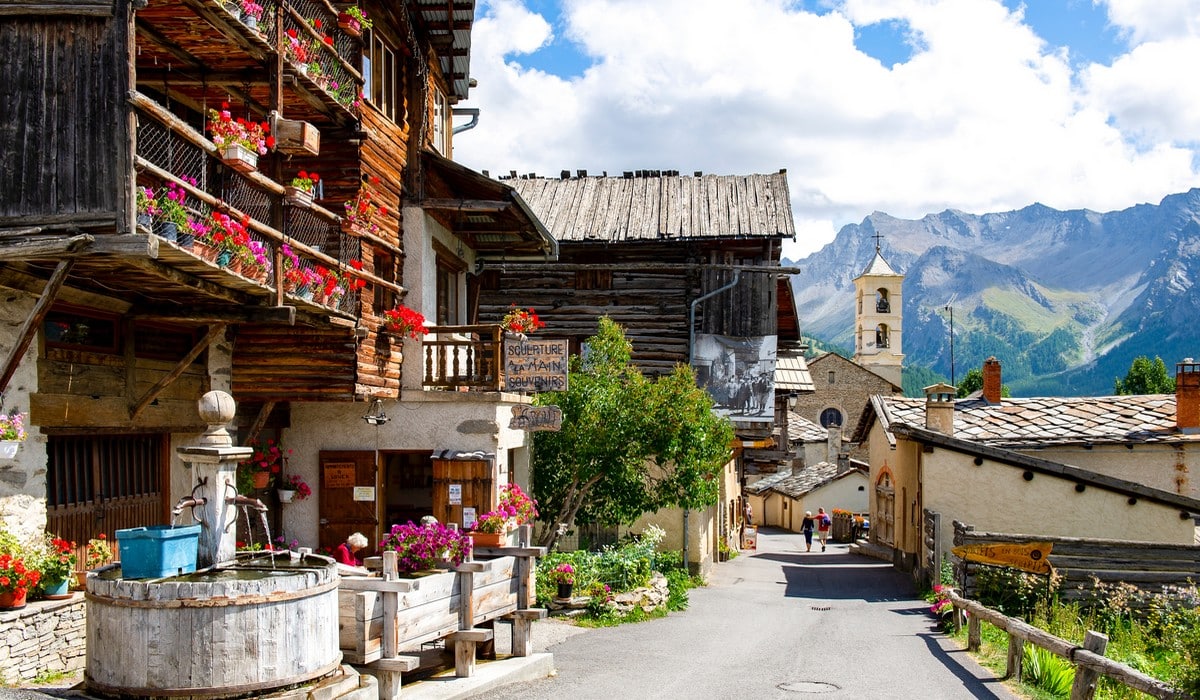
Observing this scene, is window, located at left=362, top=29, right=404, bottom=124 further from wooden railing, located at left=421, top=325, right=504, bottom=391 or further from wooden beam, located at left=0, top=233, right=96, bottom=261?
wooden beam, located at left=0, top=233, right=96, bottom=261

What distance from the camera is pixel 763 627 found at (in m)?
17.9

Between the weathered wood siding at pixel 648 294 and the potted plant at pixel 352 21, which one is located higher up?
the potted plant at pixel 352 21

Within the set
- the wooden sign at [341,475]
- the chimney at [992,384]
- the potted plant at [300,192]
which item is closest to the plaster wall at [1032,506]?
the chimney at [992,384]

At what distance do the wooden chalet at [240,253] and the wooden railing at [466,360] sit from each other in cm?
6

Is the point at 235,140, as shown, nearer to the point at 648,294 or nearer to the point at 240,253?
the point at 240,253

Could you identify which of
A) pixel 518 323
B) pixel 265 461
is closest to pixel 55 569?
pixel 265 461

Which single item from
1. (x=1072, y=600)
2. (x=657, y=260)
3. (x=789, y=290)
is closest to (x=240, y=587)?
(x=1072, y=600)

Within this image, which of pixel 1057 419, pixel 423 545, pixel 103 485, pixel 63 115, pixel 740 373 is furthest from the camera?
pixel 1057 419

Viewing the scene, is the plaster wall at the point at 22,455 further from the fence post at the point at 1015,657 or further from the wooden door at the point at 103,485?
the fence post at the point at 1015,657

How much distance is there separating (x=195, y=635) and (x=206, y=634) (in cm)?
8

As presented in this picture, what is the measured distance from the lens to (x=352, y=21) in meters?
14.9

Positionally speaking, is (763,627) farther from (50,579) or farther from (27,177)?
(27,177)

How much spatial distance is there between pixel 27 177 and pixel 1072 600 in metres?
17.2

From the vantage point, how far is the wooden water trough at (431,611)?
9.59 m
